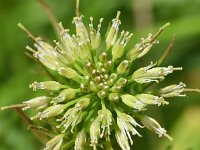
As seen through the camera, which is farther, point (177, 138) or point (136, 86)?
point (177, 138)

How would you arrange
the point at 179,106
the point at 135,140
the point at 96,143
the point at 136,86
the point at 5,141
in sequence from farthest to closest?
the point at 179,106, the point at 135,140, the point at 5,141, the point at 136,86, the point at 96,143

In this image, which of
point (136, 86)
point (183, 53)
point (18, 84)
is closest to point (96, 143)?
point (136, 86)

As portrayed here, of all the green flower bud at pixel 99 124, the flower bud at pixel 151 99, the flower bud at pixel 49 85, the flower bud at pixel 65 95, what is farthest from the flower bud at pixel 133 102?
the flower bud at pixel 49 85

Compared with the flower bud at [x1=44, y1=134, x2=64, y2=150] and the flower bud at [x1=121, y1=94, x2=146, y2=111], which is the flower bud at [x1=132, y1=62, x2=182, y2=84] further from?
the flower bud at [x1=44, y1=134, x2=64, y2=150]

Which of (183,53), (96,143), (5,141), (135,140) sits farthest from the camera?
(183,53)

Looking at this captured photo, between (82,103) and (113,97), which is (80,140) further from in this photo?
(113,97)

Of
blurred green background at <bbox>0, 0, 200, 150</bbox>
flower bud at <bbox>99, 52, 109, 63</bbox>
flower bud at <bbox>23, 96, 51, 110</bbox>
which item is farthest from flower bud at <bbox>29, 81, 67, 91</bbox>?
blurred green background at <bbox>0, 0, 200, 150</bbox>

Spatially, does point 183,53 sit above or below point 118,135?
above

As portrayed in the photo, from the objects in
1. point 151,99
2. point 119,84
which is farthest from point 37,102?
point 151,99

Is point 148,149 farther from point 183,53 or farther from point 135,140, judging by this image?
point 183,53
